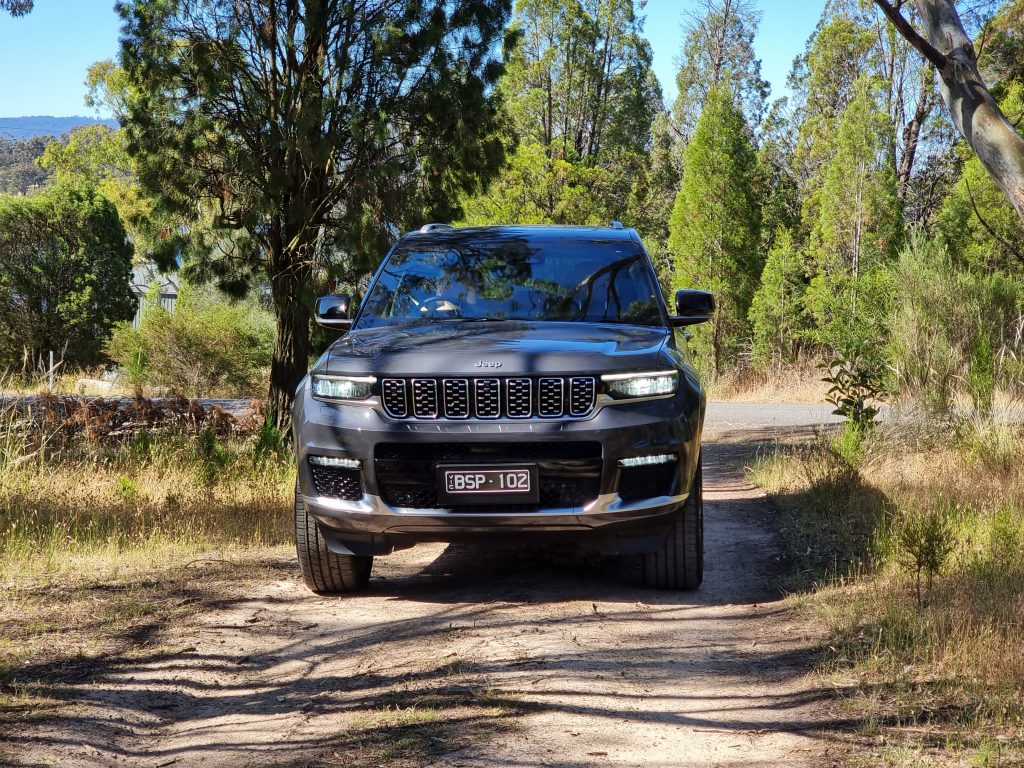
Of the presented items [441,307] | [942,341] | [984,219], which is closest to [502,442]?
[441,307]

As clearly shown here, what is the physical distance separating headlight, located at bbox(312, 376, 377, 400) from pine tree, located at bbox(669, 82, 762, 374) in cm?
2614

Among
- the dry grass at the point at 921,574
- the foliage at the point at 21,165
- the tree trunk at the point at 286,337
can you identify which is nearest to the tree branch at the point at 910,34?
the dry grass at the point at 921,574

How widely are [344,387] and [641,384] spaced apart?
1.41 meters

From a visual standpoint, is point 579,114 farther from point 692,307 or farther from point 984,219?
point 692,307

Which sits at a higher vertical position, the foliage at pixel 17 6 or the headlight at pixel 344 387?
the foliage at pixel 17 6

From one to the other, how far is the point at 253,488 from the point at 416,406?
4.19 m

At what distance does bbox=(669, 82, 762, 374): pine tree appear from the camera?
30.7m

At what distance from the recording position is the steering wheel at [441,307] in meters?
5.95

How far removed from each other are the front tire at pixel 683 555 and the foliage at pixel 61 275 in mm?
25102

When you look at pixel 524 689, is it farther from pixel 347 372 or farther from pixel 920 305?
pixel 920 305

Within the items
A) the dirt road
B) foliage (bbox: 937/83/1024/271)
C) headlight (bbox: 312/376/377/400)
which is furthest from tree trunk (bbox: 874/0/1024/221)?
foliage (bbox: 937/83/1024/271)

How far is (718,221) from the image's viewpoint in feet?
101

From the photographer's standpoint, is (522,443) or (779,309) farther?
(779,309)

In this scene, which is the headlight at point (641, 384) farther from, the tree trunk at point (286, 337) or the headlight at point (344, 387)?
the tree trunk at point (286, 337)
